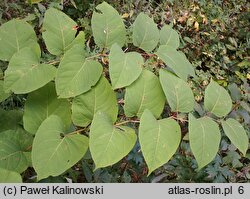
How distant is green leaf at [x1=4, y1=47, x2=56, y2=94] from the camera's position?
3.13 ft

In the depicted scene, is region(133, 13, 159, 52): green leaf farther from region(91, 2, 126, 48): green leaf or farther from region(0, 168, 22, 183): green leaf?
region(0, 168, 22, 183): green leaf

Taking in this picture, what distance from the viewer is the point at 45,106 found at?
104cm

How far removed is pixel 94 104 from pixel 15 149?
247mm

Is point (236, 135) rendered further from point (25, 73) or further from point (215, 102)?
point (25, 73)

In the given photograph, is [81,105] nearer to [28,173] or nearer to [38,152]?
[38,152]

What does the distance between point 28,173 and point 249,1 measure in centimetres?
343

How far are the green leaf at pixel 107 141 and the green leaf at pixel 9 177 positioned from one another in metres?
0.19

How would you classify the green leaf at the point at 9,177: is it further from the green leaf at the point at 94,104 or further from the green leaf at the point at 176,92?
the green leaf at the point at 176,92

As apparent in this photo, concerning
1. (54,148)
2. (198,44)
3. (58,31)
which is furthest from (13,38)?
(198,44)

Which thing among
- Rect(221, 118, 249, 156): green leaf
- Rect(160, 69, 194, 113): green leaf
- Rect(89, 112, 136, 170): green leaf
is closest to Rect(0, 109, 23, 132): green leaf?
Rect(89, 112, 136, 170): green leaf

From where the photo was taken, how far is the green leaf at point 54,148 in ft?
2.91

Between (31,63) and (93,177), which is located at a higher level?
(31,63)

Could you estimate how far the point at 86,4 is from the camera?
3.03 metres

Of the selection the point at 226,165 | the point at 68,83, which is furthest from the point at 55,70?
the point at 226,165
